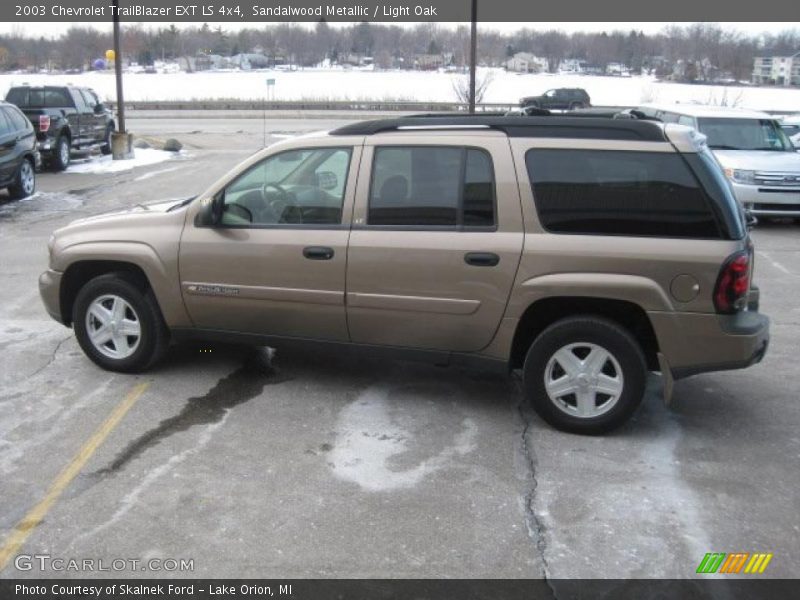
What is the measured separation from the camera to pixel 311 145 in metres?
5.41

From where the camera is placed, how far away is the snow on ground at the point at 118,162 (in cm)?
2116

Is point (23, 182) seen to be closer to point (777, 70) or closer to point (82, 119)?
point (82, 119)

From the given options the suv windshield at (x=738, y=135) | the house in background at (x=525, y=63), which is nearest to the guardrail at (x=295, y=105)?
the house in background at (x=525, y=63)

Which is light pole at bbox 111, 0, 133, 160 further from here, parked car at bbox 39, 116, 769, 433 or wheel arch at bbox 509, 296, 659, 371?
wheel arch at bbox 509, 296, 659, 371

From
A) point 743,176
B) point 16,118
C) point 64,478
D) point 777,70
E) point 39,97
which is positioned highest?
point 777,70

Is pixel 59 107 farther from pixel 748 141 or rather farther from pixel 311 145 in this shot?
pixel 311 145

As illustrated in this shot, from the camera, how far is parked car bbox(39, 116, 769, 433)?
15.5 feet

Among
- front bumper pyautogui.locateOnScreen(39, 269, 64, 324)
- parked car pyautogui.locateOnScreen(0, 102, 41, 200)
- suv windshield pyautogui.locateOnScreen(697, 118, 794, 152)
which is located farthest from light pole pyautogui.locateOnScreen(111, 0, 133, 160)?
front bumper pyautogui.locateOnScreen(39, 269, 64, 324)

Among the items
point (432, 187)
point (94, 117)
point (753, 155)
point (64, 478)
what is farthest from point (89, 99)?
point (64, 478)

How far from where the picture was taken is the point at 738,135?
13.9 meters

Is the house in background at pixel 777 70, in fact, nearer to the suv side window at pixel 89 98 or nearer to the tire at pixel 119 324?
the suv side window at pixel 89 98

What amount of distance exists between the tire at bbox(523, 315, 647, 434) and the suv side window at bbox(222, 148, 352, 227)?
1520 millimetres

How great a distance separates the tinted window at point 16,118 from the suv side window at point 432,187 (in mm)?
12342

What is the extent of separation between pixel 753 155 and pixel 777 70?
60725mm
